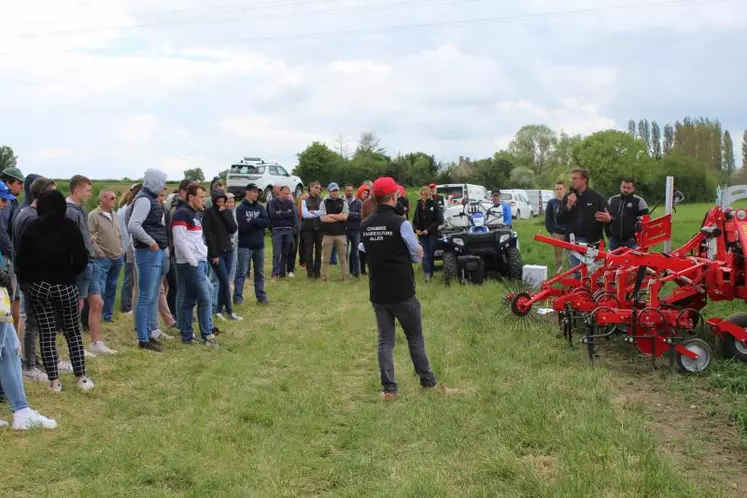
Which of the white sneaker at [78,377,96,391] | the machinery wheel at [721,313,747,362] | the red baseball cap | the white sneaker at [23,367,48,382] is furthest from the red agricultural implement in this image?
the white sneaker at [23,367,48,382]

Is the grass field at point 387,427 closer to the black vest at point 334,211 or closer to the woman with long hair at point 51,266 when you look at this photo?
the woman with long hair at point 51,266

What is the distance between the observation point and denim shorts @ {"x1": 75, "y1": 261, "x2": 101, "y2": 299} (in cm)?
689

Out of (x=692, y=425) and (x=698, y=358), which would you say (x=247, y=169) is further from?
(x=692, y=425)

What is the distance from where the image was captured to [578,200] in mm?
9930

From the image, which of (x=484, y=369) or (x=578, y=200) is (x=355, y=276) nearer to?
(x=578, y=200)

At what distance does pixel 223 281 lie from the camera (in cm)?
962

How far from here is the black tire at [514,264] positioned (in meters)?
12.1

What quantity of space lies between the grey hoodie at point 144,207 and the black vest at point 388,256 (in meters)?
2.91

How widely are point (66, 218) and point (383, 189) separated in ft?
8.82

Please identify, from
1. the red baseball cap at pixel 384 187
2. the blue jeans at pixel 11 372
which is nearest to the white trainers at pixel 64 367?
the blue jeans at pixel 11 372

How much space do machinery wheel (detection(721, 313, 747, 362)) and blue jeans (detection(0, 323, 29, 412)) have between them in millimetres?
5934

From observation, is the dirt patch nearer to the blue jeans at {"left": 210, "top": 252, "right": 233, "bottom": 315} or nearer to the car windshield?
the blue jeans at {"left": 210, "top": 252, "right": 233, "bottom": 315}

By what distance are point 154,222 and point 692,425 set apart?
18.7 ft

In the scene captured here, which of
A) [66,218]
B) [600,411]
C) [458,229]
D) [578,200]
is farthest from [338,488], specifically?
[458,229]
